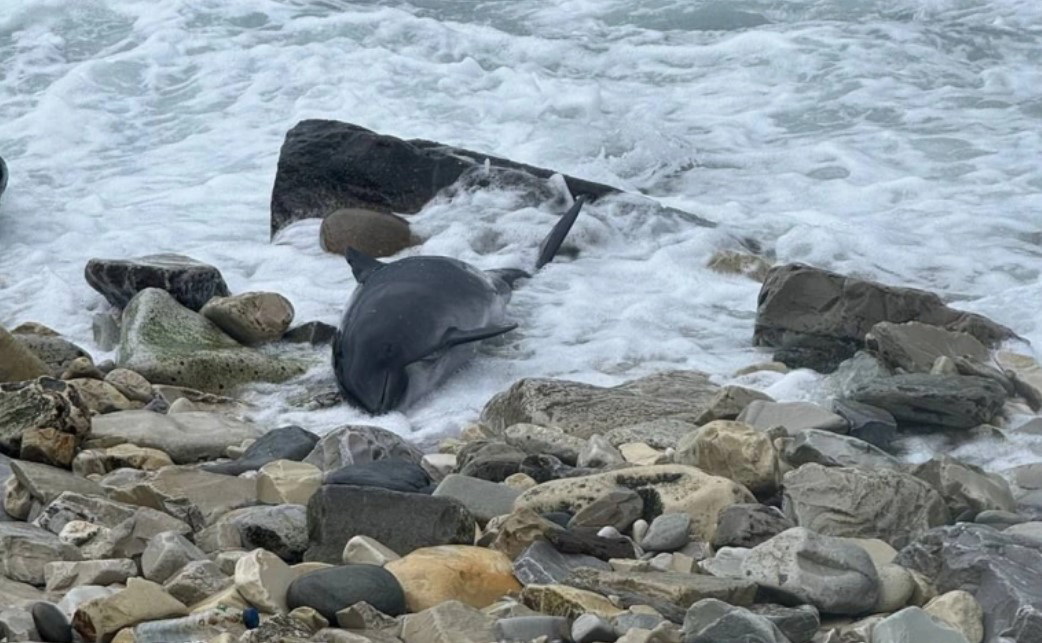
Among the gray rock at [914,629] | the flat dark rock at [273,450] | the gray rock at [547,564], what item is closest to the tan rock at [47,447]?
the flat dark rock at [273,450]

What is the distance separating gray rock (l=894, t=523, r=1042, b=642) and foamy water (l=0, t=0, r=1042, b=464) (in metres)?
1.45

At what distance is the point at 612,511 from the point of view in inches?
171

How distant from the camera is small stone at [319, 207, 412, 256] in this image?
26.5ft

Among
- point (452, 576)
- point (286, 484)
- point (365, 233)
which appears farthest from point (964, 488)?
point (365, 233)

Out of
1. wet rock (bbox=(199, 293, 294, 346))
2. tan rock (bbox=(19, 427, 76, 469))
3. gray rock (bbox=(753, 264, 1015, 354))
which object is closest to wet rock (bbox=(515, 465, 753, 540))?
tan rock (bbox=(19, 427, 76, 469))

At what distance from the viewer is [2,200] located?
930 centimetres

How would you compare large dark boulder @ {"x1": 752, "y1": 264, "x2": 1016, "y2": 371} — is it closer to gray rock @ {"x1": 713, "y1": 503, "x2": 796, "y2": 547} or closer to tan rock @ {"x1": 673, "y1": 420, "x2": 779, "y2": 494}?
tan rock @ {"x1": 673, "y1": 420, "x2": 779, "y2": 494}

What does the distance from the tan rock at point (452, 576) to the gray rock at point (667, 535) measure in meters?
0.49

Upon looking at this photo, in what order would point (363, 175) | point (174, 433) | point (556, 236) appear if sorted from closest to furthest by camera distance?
1. point (174, 433)
2. point (556, 236)
3. point (363, 175)

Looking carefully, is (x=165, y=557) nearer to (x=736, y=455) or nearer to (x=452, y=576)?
(x=452, y=576)

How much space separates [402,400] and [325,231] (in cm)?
227

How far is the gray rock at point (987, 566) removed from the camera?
3.58 metres

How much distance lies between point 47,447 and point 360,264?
8.11 feet

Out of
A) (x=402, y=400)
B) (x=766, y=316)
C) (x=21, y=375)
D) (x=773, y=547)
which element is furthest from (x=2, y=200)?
(x=773, y=547)
